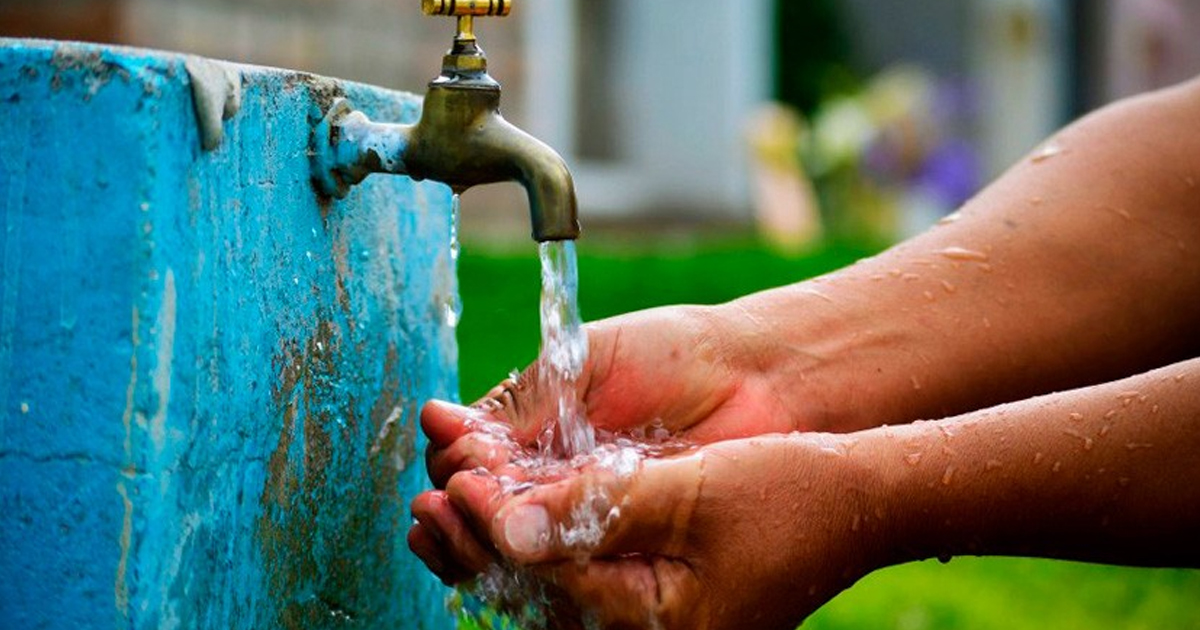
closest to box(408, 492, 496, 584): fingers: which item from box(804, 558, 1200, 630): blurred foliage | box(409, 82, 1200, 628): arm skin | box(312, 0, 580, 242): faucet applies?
box(409, 82, 1200, 628): arm skin

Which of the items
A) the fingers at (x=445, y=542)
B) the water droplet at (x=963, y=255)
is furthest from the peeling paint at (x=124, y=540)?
the water droplet at (x=963, y=255)

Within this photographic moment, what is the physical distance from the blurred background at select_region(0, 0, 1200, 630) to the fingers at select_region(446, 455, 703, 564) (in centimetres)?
133

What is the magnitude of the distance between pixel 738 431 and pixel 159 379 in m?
0.75

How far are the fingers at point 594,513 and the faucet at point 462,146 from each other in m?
0.25

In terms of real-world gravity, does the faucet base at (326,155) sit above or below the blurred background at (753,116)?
above

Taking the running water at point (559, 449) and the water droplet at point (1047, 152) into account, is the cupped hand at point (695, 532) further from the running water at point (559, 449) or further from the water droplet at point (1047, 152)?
the water droplet at point (1047, 152)

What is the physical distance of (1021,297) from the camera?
6.53 feet

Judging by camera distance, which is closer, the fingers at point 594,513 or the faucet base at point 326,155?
the fingers at point 594,513

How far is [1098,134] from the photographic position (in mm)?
2125

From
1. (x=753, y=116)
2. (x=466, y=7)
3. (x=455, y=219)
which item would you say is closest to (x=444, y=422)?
(x=455, y=219)

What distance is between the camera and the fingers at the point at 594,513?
1.38 metres

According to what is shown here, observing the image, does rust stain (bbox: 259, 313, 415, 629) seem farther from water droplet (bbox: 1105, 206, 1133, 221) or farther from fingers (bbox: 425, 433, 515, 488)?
water droplet (bbox: 1105, 206, 1133, 221)

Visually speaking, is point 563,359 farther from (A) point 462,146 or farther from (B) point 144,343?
(B) point 144,343

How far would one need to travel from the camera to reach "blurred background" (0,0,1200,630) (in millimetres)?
3119
